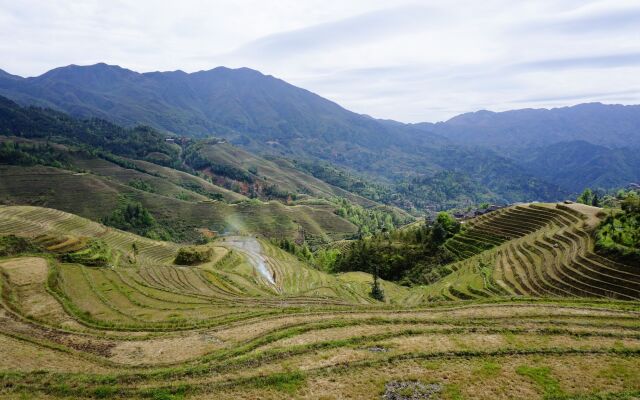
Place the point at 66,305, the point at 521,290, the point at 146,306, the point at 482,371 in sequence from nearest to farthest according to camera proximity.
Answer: the point at 482,371 → the point at 66,305 → the point at 146,306 → the point at 521,290

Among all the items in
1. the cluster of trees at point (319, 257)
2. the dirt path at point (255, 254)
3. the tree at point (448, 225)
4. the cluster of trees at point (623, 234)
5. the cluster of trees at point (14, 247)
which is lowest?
the cluster of trees at point (319, 257)

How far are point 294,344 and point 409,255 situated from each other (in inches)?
2891

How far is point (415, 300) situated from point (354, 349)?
39.9m

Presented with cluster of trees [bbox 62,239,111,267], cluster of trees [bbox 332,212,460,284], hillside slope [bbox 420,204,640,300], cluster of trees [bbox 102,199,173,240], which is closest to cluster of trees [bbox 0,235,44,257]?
cluster of trees [bbox 62,239,111,267]

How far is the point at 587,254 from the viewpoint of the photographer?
160 feet

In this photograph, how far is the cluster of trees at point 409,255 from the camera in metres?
83.1

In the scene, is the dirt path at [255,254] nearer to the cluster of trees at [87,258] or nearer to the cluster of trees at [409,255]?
the cluster of trees at [409,255]

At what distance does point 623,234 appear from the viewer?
48.2 m

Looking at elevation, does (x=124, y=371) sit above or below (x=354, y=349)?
below

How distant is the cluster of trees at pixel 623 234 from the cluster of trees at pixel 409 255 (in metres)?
28.6

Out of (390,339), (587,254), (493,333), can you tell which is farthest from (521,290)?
(390,339)

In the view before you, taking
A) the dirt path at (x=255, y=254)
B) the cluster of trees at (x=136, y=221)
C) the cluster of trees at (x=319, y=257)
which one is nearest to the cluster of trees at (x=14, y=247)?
the dirt path at (x=255, y=254)

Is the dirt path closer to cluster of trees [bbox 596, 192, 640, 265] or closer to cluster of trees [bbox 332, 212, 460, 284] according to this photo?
cluster of trees [bbox 332, 212, 460, 284]

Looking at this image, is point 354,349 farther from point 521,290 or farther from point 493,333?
point 521,290
